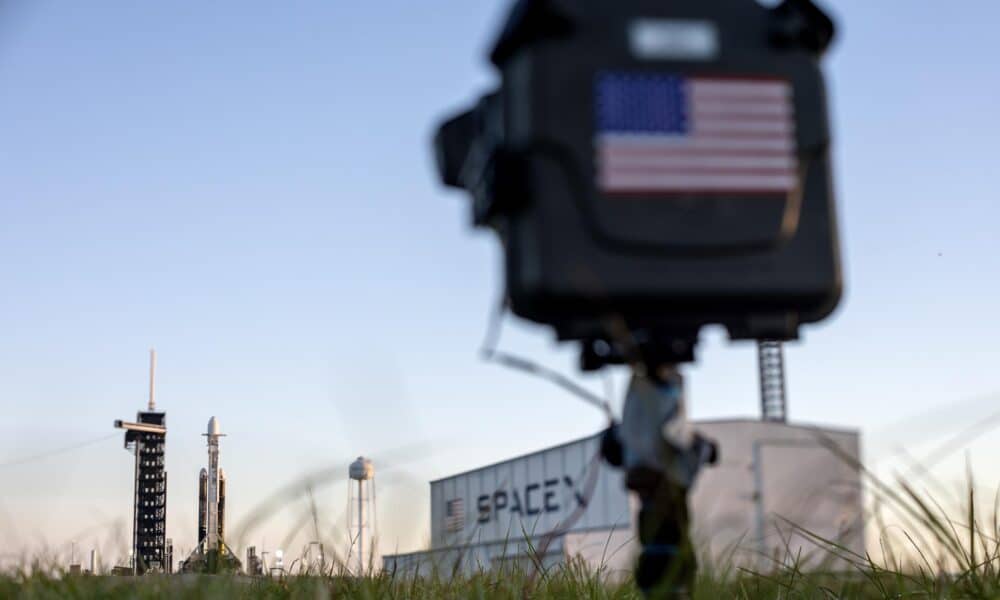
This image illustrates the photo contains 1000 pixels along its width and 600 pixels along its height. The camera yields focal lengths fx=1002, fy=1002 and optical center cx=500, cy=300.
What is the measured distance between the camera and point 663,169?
1.80m

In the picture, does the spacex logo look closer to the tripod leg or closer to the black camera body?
the tripod leg

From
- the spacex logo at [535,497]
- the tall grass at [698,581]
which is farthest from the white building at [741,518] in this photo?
the spacex logo at [535,497]

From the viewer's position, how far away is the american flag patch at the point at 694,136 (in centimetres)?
178

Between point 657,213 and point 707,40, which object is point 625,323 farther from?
point 707,40

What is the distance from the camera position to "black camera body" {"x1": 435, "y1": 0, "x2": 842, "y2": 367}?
→ 174 cm

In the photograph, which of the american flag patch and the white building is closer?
the american flag patch

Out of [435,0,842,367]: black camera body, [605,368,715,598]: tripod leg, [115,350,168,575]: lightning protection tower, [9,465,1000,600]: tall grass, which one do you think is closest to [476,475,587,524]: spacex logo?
[9,465,1000,600]: tall grass

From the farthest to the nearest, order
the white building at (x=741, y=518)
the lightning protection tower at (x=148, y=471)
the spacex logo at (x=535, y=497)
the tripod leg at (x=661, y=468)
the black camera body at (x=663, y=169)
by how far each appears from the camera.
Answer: the lightning protection tower at (x=148, y=471) → the spacex logo at (x=535, y=497) → the white building at (x=741, y=518) → the tripod leg at (x=661, y=468) → the black camera body at (x=663, y=169)

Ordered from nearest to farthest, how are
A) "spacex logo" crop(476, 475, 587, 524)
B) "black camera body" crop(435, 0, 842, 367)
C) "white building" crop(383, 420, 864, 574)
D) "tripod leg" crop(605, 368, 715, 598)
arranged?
"black camera body" crop(435, 0, 842, 367) → "tripod leg" crop(605, 368, 715, 598) → "white building" crop(383, 420, 864, 574) → "spacex logo" crop(476, 475, 587, 524)

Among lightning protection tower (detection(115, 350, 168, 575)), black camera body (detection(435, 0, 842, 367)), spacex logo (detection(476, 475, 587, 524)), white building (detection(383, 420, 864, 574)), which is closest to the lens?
black camera body (detection(435, 0, 842, 367))

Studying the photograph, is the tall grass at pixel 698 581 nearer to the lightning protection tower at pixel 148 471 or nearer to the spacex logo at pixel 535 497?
the spacex logo at pixel 535 497

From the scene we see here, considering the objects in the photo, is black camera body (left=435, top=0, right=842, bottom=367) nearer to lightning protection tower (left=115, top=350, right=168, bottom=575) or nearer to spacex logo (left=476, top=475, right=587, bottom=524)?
spacex logo (left=476, top=475, right=587, bottom=524)

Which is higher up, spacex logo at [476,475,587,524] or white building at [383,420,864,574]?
white building at [383,420,864,574]

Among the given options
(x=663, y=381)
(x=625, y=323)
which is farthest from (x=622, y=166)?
(x=663, y=381)
